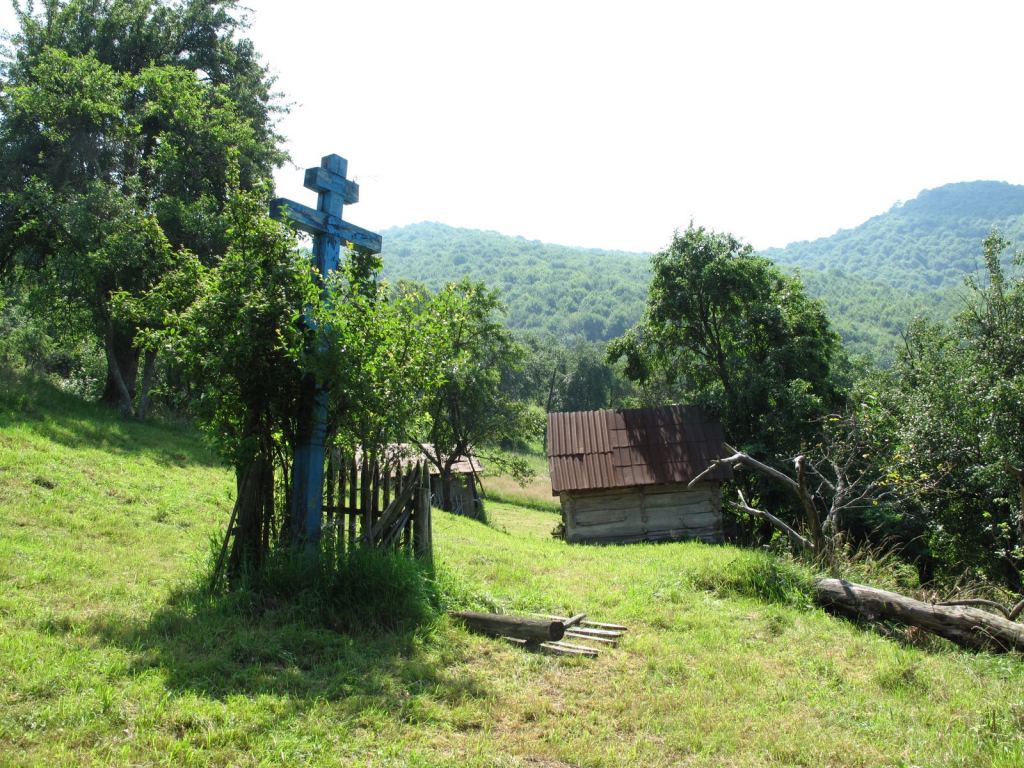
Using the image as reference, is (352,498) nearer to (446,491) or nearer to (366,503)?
(366,503)

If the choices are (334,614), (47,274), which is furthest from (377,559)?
(47,274)

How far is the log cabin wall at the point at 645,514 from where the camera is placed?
19.0m

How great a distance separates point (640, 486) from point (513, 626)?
12983 millimetres

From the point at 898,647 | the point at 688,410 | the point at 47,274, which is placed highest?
the point at 47,274

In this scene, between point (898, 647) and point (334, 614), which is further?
point (898, 647)

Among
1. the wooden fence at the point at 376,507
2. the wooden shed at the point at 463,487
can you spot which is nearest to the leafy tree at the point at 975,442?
Result: the wooden fence at the point at 376,507

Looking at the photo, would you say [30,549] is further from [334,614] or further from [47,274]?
[47,274]

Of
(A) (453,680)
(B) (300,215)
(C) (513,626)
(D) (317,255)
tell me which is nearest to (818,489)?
(C) (513,626)

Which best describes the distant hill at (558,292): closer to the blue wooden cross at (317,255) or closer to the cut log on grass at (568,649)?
the blue wooden cross at (317,255)

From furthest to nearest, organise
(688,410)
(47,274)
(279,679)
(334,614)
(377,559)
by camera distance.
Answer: (688,410) → (47,274) → (377,559) → (334,614) → (279,679)

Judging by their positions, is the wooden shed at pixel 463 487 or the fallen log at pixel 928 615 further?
the wooden shed at pixel 463 487

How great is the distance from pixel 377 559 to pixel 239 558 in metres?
1.52

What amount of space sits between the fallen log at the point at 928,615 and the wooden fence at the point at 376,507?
538cm

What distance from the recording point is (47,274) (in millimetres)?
18953
